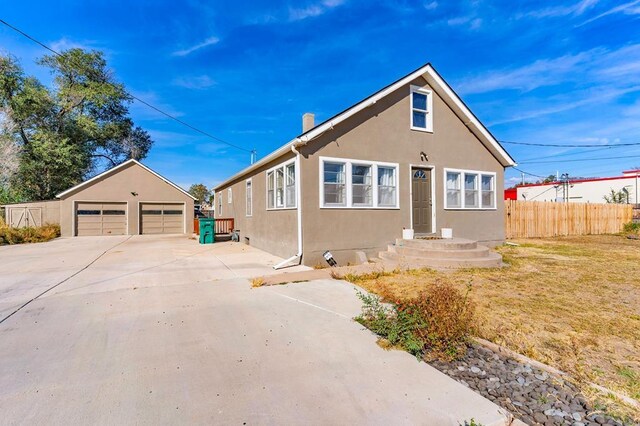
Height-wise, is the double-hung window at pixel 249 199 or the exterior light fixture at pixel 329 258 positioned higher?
the double-hung window at pixel 249 199

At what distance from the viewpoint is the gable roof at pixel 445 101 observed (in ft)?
25.7

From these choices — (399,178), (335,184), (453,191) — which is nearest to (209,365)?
(335,184)

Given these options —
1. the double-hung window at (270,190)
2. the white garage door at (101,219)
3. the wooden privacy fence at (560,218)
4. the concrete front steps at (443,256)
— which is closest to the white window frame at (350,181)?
the concrete front steps at (443,256)

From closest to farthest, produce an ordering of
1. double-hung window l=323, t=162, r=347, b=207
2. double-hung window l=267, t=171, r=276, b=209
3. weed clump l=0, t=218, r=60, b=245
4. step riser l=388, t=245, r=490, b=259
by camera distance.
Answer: step riser l=388, t=245, r=490, b=259, double-hung window l=323, t=162, r=347, b=207, double-hung window l=267, t=171, r=276, b=209, weed clump l=0, t=218, r=60, b=245

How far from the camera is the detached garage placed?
18125mm

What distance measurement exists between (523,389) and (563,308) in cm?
280

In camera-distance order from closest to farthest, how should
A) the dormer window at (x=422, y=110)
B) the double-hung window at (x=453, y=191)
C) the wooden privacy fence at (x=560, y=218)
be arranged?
1. the dormer window at (x=422, y=110)
2. the double-hung window at (x=453, y=191)
3. the wooden privacy fence at (x=560, y=218)

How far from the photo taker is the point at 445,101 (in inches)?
Answer: 410

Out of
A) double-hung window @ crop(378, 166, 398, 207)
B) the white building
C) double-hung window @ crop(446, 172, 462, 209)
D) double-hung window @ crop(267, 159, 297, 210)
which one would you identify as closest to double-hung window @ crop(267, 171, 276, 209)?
double-hung window @ crop(267, 159, 297, 210)

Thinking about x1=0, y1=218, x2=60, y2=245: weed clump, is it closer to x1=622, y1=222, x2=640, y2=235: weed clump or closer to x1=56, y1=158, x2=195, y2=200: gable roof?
x1=56, y1=158, x2=195, y2=200: gable roof

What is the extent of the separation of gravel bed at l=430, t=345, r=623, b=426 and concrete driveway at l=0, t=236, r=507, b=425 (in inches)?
8.3

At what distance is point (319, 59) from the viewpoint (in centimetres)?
1456

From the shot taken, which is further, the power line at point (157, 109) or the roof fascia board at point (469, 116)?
the roof fascia board at point (469, 116)

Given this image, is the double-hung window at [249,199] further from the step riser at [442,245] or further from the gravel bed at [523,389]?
the gravel bed at [523,389]
